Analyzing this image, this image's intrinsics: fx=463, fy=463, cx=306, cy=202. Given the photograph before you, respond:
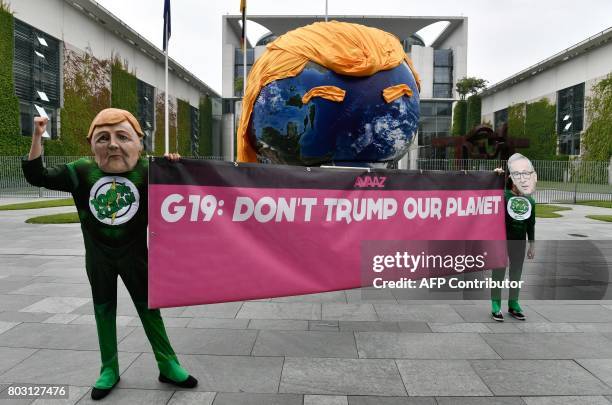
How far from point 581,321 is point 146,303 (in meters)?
4.50

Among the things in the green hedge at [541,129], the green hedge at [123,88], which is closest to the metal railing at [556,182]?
the green hedge at [123,88]

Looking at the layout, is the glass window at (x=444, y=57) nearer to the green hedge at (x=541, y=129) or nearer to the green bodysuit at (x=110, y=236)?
the green hedge at (x=541, y=129)

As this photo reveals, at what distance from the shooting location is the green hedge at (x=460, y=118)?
2076 inches

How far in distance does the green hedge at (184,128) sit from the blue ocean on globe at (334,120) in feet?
153


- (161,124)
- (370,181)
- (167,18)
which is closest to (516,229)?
(370,181)

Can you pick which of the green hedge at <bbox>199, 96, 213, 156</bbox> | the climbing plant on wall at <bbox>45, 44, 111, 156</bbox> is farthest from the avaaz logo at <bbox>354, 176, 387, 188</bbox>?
the green hedge at <bbox>199, 96, 213, 156</bbox>

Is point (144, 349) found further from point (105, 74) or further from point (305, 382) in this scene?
point (105, 74)

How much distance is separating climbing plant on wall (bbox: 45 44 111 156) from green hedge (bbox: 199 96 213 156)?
2035 cm

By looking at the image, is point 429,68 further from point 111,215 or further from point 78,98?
point 111,215

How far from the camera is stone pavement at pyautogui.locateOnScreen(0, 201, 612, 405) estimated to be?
132 inches

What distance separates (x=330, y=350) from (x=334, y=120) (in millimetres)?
2285

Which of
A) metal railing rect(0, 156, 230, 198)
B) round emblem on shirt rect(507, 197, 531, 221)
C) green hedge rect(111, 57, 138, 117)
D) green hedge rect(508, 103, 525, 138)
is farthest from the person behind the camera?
green hedge rect(508, 103, 525, 138)

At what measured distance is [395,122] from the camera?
504 centimetres

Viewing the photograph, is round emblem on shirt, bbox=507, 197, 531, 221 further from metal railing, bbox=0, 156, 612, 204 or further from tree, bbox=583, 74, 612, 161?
tree, bbox=583, 74, 612, 161
